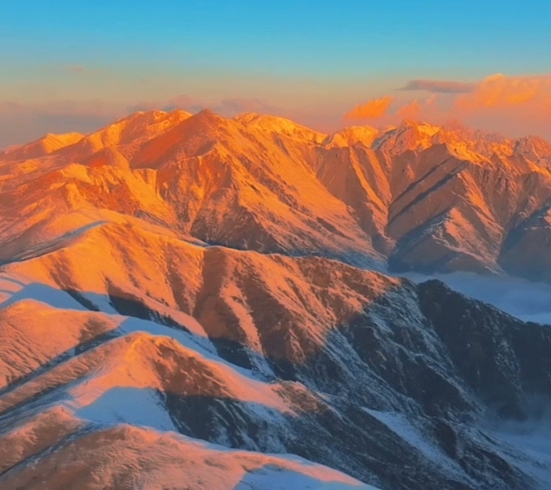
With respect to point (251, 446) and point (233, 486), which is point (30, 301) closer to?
point (251, 446)

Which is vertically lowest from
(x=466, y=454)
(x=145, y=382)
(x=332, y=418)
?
(x=466, y=454)

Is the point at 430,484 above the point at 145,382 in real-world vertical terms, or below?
below

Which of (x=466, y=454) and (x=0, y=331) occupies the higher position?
(x=0, y=331)

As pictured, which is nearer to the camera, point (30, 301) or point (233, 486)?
point (233, 486)

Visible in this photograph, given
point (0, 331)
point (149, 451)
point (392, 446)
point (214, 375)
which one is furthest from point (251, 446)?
point (0, 331)

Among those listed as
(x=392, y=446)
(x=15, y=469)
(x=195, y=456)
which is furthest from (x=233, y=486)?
(x=392, y=446)

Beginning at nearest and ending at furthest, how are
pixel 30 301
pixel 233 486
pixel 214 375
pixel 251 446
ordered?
pixel 233 486, pixel 251 446, pixel 214 375, pixel 30 301

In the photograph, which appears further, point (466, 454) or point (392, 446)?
point (466, 454)

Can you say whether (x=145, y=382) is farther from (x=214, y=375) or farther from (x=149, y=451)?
(x=149, y=451)

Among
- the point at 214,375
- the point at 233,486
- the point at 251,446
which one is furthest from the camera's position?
the point at 214,375
